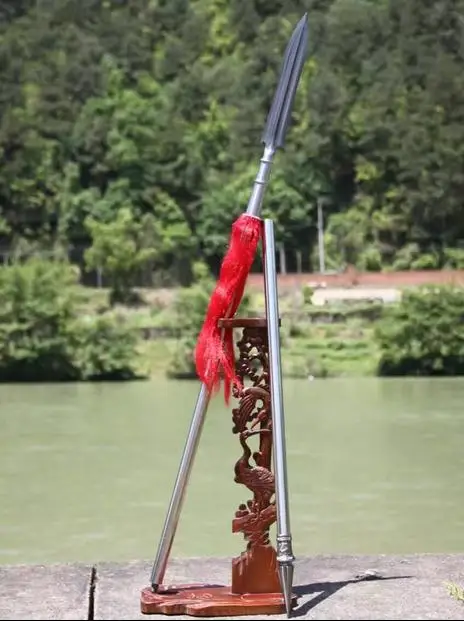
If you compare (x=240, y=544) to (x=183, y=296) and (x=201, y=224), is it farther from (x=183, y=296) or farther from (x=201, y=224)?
(x=201, y=224)

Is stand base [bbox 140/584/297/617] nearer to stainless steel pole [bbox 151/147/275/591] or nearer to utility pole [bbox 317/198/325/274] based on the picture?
stainless steel pole [bbox 151/147/275/591]

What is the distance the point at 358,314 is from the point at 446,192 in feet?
34.5

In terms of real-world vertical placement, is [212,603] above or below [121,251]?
below

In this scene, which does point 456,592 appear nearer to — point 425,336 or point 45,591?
point 45,591

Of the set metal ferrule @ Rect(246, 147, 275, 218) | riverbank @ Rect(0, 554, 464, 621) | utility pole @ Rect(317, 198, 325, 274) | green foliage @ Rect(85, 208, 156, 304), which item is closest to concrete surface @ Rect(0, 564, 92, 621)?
riverbank @ Rect(0, 554, 464, 621)

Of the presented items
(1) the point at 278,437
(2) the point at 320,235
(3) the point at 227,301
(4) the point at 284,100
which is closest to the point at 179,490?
(1) the point at 278,437

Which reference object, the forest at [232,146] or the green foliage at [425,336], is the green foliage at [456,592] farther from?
the forest at [232,146]

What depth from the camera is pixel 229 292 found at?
3.16 m

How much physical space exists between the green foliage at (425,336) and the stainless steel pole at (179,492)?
16823mm

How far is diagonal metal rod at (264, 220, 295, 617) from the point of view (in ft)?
9.66

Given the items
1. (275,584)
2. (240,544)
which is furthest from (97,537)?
(275,584)

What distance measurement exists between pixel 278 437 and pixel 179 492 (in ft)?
1.07

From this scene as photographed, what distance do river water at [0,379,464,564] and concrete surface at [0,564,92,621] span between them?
256cm

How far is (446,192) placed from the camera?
33250 millimetres
